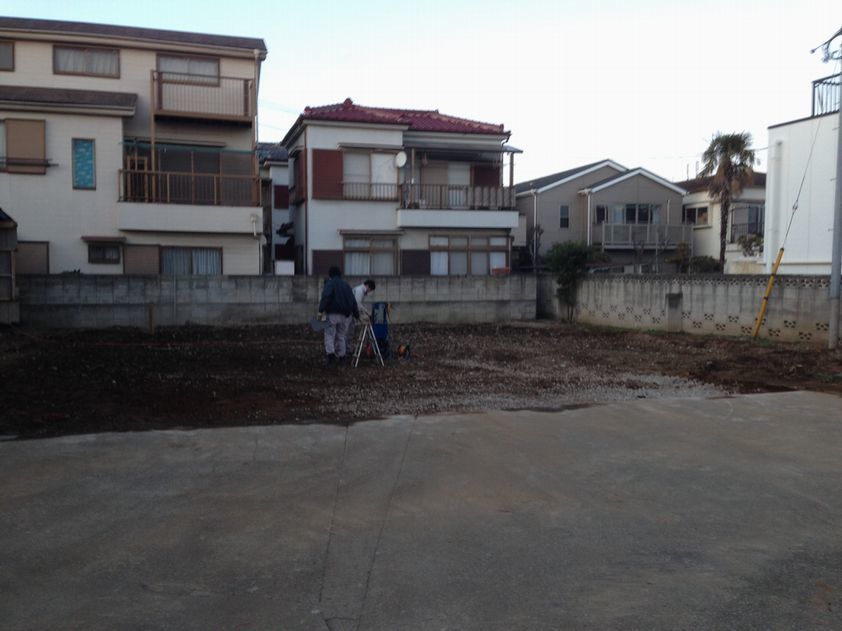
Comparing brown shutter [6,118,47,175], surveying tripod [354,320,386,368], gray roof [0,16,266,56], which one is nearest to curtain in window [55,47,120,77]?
gray roof [0,16,266,56]

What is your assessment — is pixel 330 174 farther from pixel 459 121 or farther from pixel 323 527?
pixel 323 527

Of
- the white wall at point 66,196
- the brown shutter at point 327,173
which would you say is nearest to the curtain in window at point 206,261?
the white wall at point 66,196

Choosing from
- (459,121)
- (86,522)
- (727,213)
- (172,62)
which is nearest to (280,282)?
(172,62)

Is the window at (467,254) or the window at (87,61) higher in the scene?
the window at (87,61)

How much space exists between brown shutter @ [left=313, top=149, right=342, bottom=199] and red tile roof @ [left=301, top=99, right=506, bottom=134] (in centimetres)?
111

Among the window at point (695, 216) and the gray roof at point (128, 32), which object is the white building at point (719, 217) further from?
the gray roof at point (128, 32)

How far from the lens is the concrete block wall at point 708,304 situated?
15.7 metres

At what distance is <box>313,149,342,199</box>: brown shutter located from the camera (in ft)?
76.8

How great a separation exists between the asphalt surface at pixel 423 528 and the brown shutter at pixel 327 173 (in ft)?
53.3

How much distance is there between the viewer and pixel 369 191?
24.0 metres

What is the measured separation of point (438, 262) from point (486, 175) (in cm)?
405

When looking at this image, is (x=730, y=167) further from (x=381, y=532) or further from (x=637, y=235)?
(x=381, y=532)

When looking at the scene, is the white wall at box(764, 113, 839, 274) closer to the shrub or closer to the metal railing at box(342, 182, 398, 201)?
the metal railing at box(342, 182, 398, 201)

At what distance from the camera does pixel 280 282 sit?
19.9 metres
